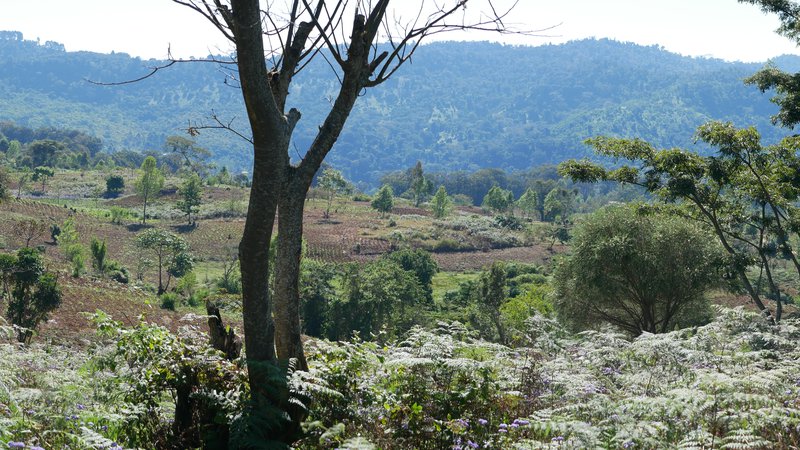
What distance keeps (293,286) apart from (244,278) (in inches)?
17.1

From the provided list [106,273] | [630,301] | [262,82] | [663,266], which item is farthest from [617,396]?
[106,273]

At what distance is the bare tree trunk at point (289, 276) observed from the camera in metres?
4.60

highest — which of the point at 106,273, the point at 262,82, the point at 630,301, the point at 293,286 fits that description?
the point at 262,82

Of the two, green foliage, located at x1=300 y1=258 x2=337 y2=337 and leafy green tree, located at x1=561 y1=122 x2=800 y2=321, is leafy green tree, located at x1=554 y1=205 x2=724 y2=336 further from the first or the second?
green foliage, located at x1=300 y1=258 x2=337 y2=337

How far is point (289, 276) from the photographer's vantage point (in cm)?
460

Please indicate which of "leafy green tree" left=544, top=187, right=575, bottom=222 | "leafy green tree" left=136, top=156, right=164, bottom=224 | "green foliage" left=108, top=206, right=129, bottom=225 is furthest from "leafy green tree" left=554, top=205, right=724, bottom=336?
"leafy green tree" left=544, top=187, right=575, bottom=222

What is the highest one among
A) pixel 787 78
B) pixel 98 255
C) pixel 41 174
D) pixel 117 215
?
pixel 787 78

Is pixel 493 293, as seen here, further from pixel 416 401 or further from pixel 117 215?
pixel 117 215

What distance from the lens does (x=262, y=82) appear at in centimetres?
423

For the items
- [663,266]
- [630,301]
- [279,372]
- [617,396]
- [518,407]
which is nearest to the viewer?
[279,372]

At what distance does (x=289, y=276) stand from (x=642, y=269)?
58.8 ft

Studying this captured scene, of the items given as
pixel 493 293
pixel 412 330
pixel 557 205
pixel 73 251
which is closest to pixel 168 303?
pixel 73 251

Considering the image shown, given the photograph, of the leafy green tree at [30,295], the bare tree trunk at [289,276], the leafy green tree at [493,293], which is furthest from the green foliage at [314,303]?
the bare tree trunk at [289,276]

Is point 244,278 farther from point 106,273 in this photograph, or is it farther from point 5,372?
point 106,273
